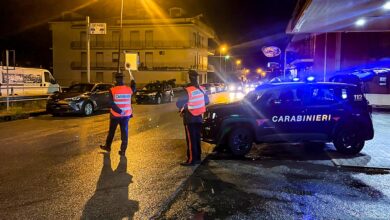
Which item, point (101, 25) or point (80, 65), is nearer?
point (101, 25)

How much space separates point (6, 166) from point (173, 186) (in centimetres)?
362

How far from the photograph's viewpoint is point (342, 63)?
25.6 meters

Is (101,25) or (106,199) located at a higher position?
(101,25)

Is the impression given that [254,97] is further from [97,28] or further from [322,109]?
[97,28]

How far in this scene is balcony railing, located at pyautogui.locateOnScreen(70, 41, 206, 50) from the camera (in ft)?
197

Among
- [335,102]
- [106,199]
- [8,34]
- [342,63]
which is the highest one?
[8,34]

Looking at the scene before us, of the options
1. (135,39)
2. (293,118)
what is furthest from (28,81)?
(135,39)

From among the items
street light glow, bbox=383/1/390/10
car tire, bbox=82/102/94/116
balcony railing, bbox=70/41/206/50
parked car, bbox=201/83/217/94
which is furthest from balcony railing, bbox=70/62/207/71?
street light glow, bbox=383/1/390/10

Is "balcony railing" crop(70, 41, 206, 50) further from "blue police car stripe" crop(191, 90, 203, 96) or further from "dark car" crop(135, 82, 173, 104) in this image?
"blue police car stripe" crop(191, 90, 203, 96)

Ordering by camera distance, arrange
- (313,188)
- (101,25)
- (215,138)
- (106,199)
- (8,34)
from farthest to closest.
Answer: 1. (8,34)
2. (101,25)
3. (215,138)
4. (313,188)
5. (106,199)

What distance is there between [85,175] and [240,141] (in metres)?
3.38

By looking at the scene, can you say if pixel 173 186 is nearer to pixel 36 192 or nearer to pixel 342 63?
pixel 36 192

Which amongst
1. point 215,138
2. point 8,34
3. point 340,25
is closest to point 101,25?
point 340,25

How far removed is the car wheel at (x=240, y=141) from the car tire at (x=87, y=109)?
11.5 meters
